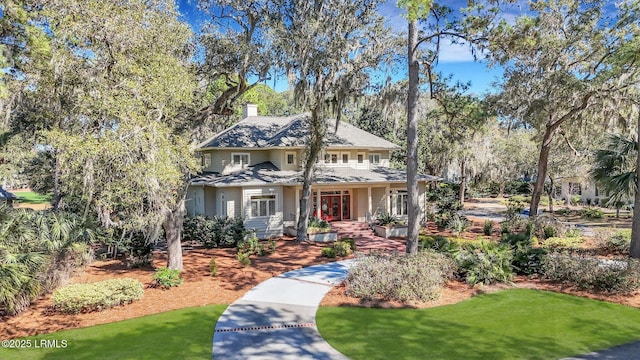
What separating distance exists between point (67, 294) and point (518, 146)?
44.5m

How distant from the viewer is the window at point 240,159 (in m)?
22.4

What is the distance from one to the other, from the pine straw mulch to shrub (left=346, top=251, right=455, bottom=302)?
293mm

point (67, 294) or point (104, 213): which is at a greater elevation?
point (104, 213)

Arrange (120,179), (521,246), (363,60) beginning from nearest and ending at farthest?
(120,179) < (521,246) < (363,60)

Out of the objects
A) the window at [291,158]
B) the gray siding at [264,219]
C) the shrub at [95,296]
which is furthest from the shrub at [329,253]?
the window at [291,158]

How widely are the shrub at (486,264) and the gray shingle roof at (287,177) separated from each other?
9816mm

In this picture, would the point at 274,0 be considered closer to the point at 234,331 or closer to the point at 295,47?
the point at 295,47

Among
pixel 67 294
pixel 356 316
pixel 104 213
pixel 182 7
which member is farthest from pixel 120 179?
pixel 182 7

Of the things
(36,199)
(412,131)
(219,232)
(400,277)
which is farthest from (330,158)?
(36,199)

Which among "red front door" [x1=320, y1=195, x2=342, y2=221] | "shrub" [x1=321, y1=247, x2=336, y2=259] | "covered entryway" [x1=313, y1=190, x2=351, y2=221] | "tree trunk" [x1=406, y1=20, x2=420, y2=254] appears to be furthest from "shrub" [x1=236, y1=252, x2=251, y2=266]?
"red front door" [x1=320, y1=195, x2=342, y2=221]

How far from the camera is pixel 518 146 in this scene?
42750mm

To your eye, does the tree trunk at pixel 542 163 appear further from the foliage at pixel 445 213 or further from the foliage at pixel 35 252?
the foliage at pixel 35 252

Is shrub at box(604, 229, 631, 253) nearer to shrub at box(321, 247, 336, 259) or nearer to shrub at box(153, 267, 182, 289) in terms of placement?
shrub at box(321, 247, 336, 259)

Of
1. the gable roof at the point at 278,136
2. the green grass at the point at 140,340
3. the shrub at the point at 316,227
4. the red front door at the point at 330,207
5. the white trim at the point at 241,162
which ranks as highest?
the gable roof at the point at 278,136
